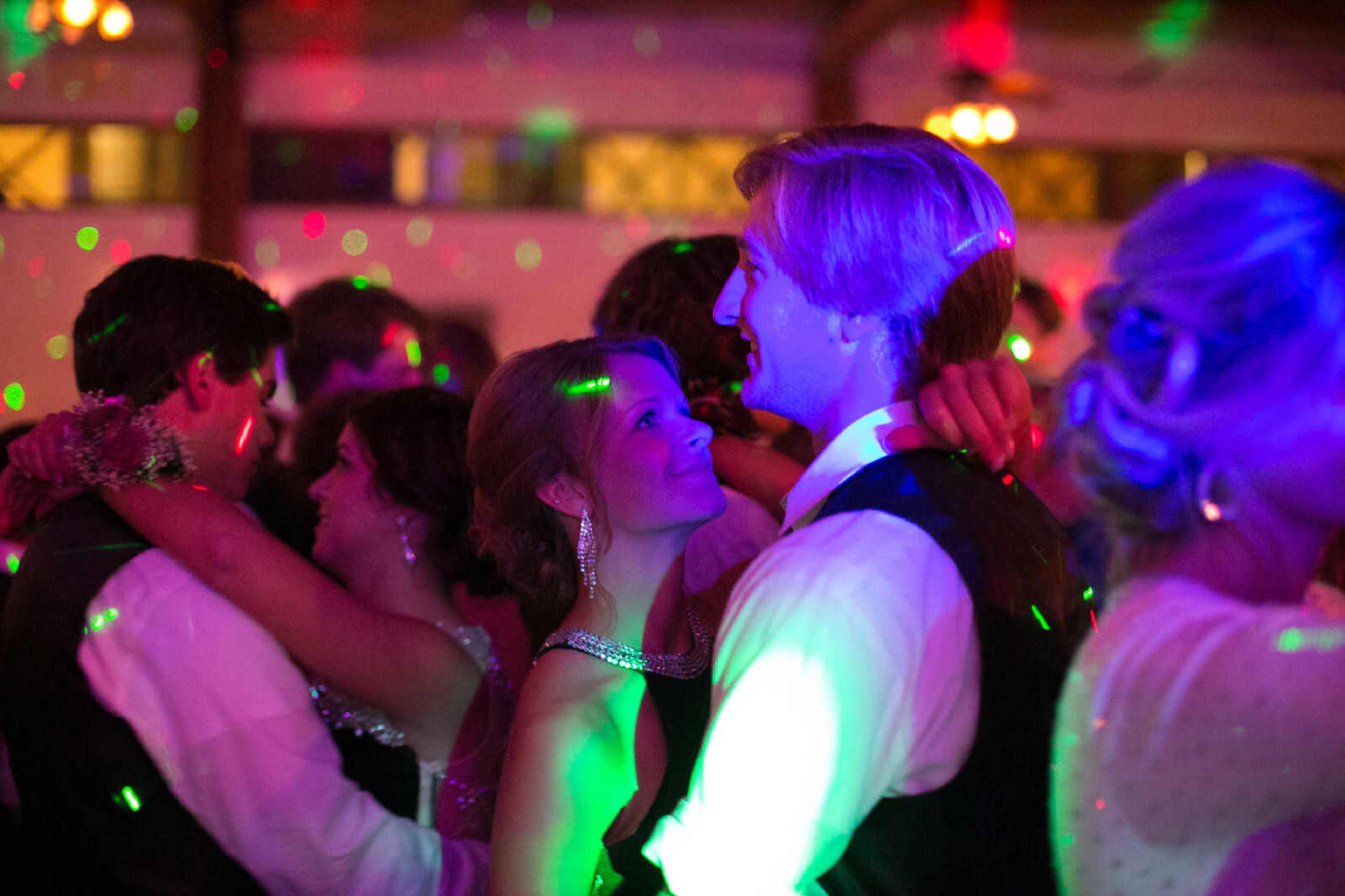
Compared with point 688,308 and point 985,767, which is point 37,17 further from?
point 985,767

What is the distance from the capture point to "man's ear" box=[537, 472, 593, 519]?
133cm

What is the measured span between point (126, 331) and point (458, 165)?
5564 millimetres

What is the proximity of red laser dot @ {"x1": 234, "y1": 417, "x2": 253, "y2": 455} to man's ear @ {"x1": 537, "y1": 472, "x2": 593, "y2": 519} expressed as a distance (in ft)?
1.59

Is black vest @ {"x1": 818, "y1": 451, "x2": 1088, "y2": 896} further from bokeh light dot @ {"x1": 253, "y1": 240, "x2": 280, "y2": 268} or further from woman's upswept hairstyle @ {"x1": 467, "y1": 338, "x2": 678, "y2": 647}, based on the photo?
bokeh light dot @ {"x1": 253, "y1": 240, "x2": 280, "y2": 268}

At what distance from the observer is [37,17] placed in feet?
18.7

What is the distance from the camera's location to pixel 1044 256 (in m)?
7.25

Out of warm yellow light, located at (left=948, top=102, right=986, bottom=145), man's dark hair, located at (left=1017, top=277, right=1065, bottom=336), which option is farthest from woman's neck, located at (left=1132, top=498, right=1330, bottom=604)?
warm yellow light, located at (left=948, top=102, right=986, bottom=145)

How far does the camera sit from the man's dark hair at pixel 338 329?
7.96 ft

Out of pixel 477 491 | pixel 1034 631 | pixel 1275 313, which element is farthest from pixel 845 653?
Result: pixel 477 491

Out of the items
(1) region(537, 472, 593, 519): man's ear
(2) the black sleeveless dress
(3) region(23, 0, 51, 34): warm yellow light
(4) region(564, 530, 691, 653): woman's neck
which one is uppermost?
(3) region(23, 0, 51, 34): warm yellow light

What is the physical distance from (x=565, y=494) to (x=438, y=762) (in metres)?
0.48

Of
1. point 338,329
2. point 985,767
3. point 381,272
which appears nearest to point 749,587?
point 985,767

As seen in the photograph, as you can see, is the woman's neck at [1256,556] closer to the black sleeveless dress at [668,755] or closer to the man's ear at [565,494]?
the black sleeveless dress at [668,755]

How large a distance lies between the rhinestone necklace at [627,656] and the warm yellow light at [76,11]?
4.47m
